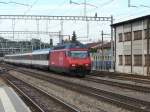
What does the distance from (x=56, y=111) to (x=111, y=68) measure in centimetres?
4529

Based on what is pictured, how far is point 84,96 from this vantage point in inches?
914

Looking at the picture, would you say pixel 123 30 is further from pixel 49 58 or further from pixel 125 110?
pixel 125 110

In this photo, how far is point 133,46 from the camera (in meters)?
54.5

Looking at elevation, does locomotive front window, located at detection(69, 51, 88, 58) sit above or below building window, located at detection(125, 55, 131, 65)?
above

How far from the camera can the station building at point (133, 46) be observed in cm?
5041

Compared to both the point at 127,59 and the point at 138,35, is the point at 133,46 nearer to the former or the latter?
the point at 138,35

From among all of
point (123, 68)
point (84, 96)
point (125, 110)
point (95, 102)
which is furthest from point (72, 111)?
point (123, 68)

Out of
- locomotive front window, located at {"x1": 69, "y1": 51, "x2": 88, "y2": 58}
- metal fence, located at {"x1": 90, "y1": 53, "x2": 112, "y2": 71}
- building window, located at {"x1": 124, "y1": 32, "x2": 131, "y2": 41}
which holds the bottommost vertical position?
metal fence, located at {"x1": 90, "y1": 53, "x2": 112, "y2": 71}

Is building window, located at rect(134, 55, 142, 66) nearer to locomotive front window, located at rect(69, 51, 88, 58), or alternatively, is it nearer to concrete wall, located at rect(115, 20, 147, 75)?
concrete wall, located at rect(115, 20, 147, 75)

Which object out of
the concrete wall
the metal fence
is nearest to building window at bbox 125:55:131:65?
the concrete wall

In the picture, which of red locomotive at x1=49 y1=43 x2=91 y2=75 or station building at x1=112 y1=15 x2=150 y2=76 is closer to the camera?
red locomotive at x1=49 y1=43 x2=91 y2=75

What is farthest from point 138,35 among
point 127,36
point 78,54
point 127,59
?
point 78,54

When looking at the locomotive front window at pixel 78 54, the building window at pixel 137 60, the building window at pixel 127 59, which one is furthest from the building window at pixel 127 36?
the locomotive front window at pixel 78 54

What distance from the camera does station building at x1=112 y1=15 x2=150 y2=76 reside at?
50.4m
